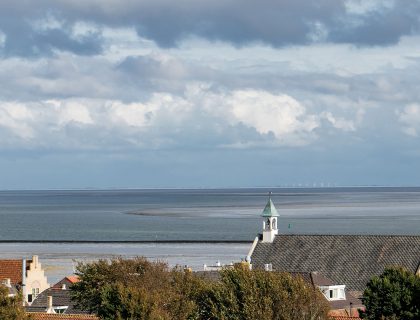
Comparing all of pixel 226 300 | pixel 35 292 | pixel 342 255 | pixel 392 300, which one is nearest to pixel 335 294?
pixel 342 255

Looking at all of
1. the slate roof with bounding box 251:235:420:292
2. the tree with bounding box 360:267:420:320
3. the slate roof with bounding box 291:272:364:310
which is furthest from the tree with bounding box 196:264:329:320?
the slate roof with bounding box 251:235:420:292

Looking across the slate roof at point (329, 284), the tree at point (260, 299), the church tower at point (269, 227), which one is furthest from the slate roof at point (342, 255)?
the tree at point (260, 299)

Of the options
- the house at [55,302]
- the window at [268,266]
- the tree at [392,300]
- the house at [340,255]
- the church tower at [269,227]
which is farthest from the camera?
the church tower at [269,227]

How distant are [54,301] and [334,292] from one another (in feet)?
66.8

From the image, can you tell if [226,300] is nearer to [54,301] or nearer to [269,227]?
[54,301]

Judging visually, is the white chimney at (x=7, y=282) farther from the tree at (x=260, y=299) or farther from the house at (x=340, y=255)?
the tree at (x=260, y=299)

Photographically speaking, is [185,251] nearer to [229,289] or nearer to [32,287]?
[32,287]

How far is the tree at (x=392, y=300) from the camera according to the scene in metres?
69.8

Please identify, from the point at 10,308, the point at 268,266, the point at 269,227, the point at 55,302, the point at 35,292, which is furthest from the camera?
the point at 269,227

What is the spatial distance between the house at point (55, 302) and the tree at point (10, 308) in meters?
19.9

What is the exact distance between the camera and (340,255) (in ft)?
337

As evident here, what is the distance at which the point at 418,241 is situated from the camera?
4003 inches

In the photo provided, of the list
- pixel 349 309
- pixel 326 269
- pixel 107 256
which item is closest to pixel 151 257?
pixel 107 256

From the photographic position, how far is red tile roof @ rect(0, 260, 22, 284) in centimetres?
9244
